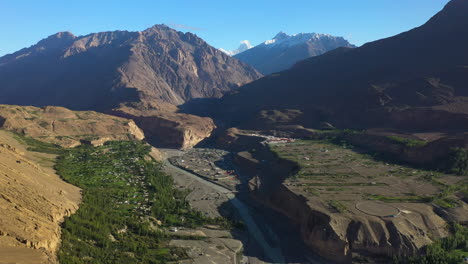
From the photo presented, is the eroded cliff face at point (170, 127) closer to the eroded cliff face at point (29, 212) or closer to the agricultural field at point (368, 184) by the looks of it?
the agricultural field at point (368, 184)

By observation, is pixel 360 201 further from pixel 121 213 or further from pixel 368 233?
pixel 121 213

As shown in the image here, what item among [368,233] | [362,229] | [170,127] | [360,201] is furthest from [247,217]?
[170,127]

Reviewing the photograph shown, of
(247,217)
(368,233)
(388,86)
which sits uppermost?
(388,86)

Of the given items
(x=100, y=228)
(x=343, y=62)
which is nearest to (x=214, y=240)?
(x=100, y=228)

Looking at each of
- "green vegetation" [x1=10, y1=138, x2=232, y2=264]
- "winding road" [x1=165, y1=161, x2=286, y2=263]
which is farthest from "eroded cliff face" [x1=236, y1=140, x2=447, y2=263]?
"green vegetation" [x1=10, y1=138, x2=232, y2=264]

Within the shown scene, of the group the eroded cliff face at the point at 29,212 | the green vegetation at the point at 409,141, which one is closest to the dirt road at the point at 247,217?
the eroded cliff face at the point at 29,212

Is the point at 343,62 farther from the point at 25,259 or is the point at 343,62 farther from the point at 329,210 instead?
the point at 25,259
